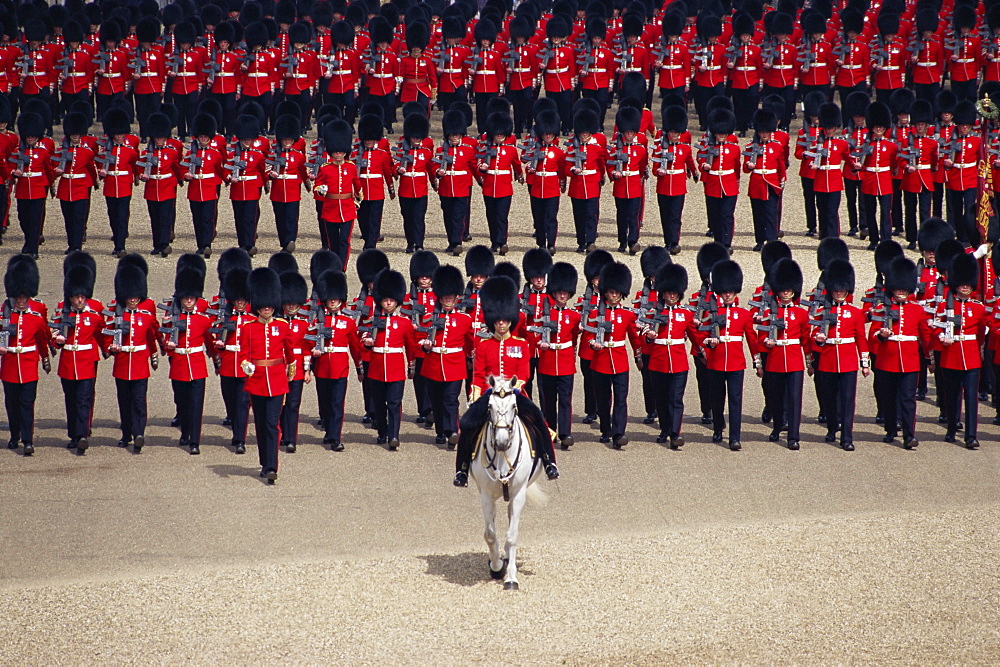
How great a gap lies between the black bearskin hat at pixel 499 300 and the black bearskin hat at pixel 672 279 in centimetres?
115

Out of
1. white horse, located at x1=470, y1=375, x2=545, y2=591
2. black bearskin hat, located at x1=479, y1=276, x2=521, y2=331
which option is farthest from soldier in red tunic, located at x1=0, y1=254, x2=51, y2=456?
white horse, located at x1=470, y1=375, x2=545, y2=591

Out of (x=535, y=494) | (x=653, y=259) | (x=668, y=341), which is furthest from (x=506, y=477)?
(x=653, y=259)

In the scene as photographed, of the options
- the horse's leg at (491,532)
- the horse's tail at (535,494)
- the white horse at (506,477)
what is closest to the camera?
the white horse at (506,477)

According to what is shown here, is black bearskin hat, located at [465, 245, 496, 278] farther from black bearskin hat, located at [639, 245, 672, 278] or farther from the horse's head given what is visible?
the horse's head

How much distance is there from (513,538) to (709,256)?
13.7 ft

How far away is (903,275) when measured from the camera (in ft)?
33.5

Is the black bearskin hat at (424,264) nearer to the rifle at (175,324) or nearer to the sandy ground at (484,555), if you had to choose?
the sandy ground at (484,555)

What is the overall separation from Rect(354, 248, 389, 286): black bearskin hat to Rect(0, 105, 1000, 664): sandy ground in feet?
3.43

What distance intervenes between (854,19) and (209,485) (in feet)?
34.6

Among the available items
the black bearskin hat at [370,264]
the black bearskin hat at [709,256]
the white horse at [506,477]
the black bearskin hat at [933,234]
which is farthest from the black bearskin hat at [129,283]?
the black bearskin hat at [933,234]

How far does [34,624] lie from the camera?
7.04 m

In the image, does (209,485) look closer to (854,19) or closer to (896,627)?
(896,627)

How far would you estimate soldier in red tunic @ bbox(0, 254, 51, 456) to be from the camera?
9688 mm

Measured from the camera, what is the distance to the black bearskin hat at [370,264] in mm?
10984
